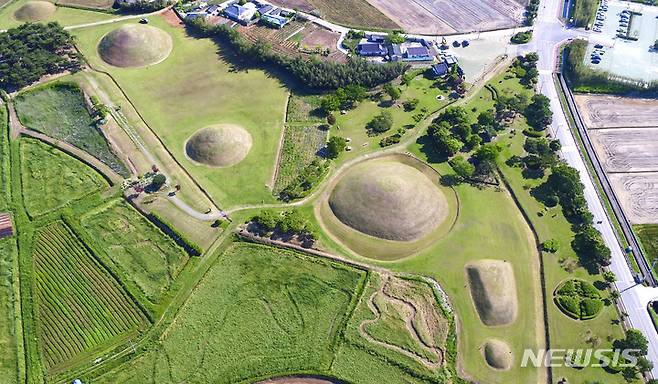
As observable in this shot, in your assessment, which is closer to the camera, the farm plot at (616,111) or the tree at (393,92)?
the farm plot at (616,111)

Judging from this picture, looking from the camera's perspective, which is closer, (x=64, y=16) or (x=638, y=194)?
(x=638, y=194)

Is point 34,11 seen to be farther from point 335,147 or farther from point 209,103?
point 335,147

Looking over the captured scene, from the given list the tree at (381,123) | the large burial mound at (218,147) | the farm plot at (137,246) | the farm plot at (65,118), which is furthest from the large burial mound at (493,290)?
the farm plot at (65,118)

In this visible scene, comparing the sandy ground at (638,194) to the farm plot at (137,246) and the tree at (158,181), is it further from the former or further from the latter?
the tree at (158,181)

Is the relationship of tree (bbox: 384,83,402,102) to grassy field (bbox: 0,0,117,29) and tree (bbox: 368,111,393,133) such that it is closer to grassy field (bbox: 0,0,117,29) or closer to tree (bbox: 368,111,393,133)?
tree (bbox: 368,111,393,133)

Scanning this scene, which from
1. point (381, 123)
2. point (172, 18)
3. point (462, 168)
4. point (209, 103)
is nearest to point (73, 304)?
point (209, 103)

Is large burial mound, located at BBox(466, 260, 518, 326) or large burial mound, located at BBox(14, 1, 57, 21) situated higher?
large burial mound, located at BBox(14, 1, 57, 21)

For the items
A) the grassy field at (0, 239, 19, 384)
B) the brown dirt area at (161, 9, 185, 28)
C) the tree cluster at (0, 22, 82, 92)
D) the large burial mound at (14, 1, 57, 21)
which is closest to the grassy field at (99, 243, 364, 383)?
the grassy field at (0, 239, 19, 384)
